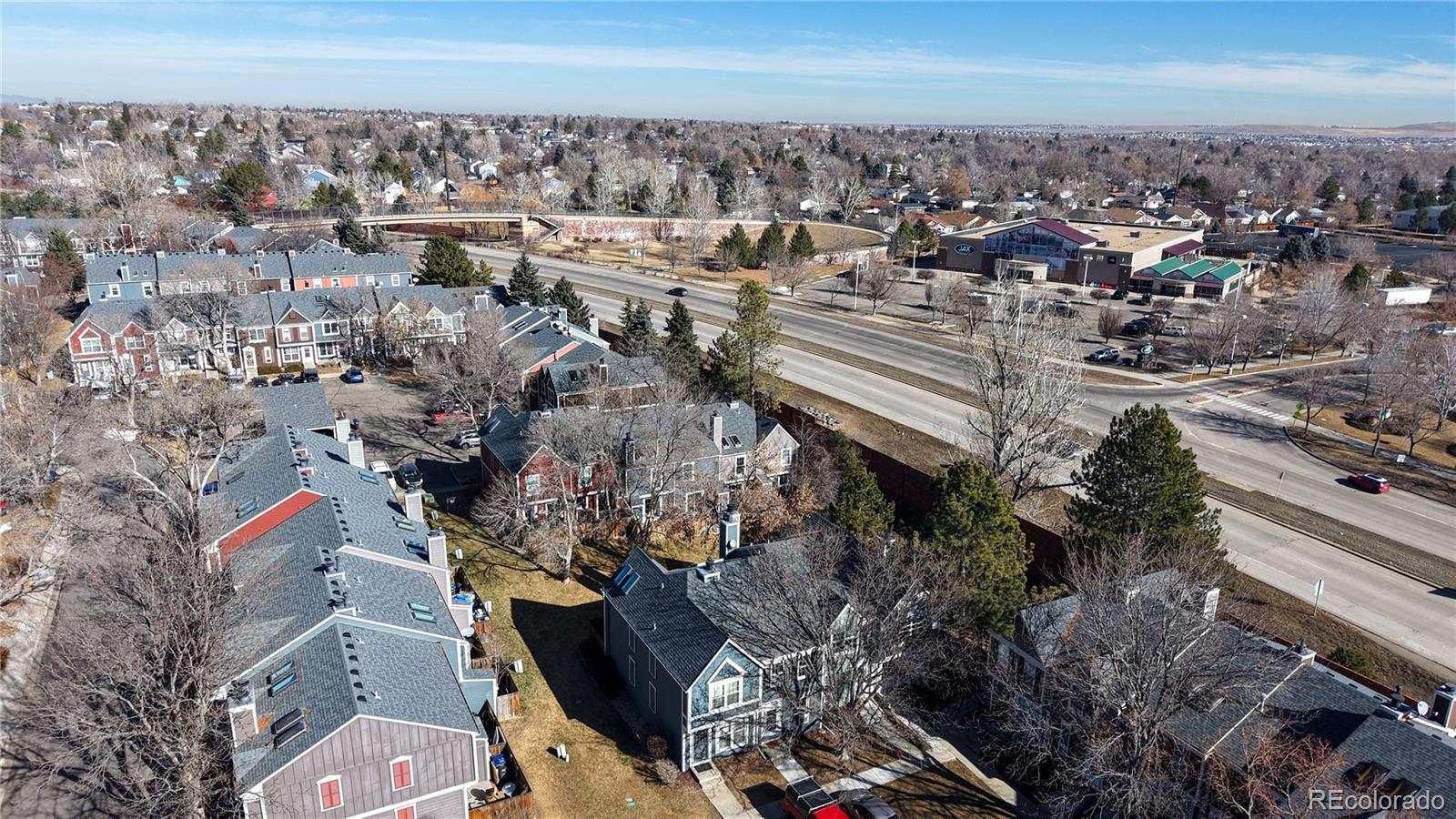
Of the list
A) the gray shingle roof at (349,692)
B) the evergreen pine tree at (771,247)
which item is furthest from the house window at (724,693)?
the evergreen pine tree at (771,247)

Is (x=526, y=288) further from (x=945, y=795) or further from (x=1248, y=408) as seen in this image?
(x=945, y=795)

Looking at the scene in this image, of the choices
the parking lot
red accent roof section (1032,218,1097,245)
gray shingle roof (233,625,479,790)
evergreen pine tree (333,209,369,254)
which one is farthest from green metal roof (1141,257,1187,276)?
gray shingle roof (233,625,479,790)

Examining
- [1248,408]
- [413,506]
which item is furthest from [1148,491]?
[1248,408]

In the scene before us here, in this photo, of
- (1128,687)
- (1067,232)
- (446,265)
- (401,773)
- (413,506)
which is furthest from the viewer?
(1067,232)

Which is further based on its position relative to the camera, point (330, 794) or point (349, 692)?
point (349, 692)

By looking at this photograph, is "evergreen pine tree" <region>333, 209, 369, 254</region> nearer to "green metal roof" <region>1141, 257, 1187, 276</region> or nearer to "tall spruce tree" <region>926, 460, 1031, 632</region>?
"tall spruce tree" <region>926, 460, 1031, 632</region>

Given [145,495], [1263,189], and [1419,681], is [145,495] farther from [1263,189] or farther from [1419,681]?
[1263,189]

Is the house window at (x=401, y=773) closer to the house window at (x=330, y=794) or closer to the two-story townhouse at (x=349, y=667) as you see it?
the two-story townhouse at (x=349, y=667)
